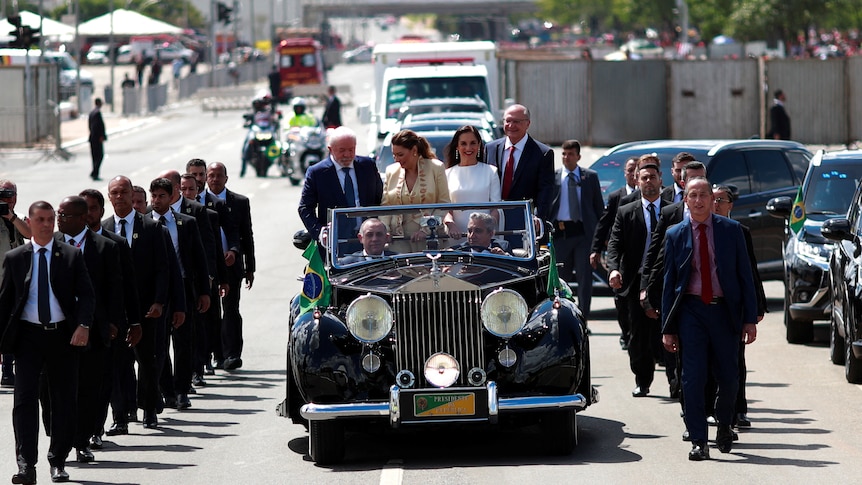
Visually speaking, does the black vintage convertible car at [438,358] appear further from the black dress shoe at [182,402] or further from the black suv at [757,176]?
the black suv at [757,176]

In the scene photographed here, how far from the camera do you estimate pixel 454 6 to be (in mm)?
173875

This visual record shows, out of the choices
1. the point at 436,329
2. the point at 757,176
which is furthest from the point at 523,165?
the point at 757,176

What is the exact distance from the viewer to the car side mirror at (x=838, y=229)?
13422 mm

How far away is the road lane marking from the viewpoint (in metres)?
9.57

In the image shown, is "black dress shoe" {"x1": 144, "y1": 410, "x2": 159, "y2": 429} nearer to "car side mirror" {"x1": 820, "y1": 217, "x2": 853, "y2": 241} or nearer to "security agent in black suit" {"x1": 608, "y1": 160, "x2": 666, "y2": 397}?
"security agent in black suit" {"x1": 608, "y1": 160, "x2": 666, "y2": 397}

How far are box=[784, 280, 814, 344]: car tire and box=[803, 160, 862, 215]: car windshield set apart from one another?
1.07 metres

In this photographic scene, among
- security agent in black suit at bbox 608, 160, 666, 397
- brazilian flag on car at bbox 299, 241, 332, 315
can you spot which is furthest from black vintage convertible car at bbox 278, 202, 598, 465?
security agent in black suit at bbox 608, 160, 666, 397

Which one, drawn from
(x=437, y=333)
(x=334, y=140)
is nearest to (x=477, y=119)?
(x=334, y=140)

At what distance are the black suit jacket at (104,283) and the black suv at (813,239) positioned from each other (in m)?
7.13

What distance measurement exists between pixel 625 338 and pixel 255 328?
4.62 m

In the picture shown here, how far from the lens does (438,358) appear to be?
32.7 feet

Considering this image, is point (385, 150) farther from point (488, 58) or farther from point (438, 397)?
point (438, 397)

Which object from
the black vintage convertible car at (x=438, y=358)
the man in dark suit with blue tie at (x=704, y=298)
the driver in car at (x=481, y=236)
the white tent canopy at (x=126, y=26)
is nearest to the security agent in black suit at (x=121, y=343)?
the black vintage convertible car at (x=438, y=358)

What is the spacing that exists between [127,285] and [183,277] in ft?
7.25
